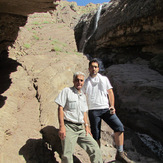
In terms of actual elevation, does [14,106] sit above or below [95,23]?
below

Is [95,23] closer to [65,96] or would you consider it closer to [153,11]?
[153,11]

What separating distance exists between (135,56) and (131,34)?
162 cm

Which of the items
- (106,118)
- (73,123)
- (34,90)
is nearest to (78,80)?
(73,123)

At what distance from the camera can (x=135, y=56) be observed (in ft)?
39.5

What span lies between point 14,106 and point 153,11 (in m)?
8.25

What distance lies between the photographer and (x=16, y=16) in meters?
4.96

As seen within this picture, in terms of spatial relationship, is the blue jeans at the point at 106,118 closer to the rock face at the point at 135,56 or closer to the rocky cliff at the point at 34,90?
the rocky cliff at the point at 34,90

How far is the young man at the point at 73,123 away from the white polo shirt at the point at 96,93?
1.07 feet

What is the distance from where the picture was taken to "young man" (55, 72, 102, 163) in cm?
255

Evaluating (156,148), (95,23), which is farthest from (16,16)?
(95,23)

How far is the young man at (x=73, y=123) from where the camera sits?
8.37 feet

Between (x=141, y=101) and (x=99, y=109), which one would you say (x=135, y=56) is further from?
(x=99, y=109)

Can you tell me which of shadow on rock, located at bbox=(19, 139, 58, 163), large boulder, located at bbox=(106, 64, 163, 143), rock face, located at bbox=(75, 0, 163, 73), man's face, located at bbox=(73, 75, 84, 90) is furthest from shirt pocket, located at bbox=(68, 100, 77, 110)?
rock face, located at bbox=(75, 0, 163, 73)

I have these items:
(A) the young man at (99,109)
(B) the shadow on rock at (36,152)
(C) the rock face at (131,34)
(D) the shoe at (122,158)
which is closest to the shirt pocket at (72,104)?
(A) the young man at (99,109)
